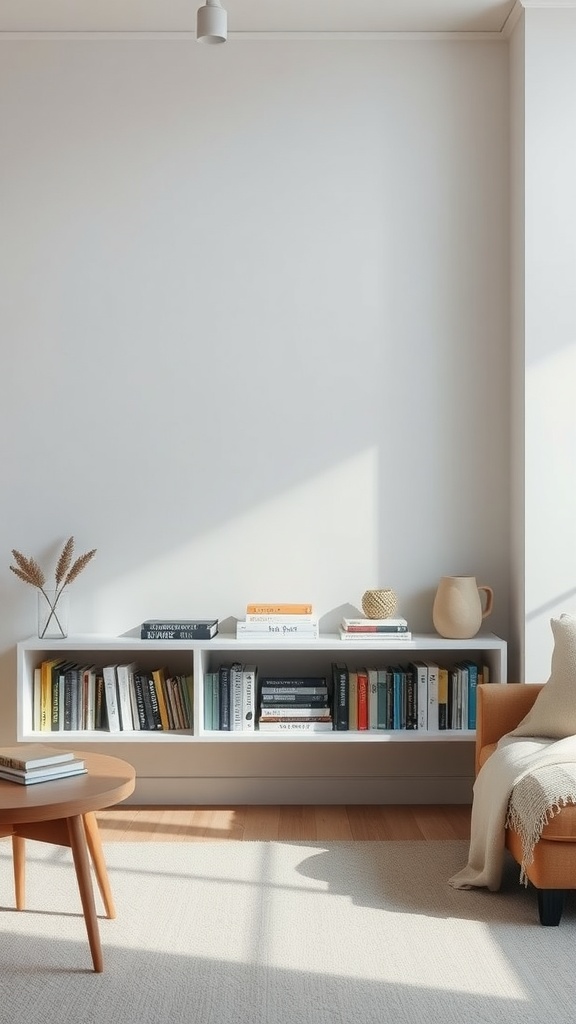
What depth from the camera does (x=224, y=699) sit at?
12.6ft

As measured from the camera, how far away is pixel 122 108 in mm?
4062

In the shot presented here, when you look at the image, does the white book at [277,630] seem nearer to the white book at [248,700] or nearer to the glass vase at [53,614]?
the white book at [248,700]

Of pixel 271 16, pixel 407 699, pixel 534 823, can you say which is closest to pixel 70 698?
pixel 407 699

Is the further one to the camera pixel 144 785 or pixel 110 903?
pixel 144 785

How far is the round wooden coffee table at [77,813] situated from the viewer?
247 cm

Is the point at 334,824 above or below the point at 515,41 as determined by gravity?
below

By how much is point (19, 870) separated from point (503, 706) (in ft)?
5.29

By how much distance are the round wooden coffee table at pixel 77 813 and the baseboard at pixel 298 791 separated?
1.21 meters

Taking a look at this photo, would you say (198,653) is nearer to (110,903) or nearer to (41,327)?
(110,903)

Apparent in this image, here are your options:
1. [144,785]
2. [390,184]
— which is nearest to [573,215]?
[390,184]

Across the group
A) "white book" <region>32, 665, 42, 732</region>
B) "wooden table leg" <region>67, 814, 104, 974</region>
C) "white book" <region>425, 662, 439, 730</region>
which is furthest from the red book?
"wooden table leg" <region>67, 814, 104, 974</region>

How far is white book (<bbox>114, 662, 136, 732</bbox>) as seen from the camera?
387 centimetres

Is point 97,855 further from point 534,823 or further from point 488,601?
point 488,601

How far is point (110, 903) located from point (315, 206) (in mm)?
2685
